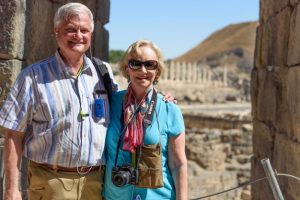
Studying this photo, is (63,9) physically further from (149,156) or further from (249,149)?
(249,149)

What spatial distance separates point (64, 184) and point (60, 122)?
423 millimetres

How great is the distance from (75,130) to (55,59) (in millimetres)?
525

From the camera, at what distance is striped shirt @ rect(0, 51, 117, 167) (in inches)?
150

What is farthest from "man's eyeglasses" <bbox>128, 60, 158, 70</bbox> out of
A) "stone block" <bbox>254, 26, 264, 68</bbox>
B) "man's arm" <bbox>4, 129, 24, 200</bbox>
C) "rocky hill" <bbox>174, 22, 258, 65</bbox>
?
"rocky hill" <bbox>174, 22, 258, 65</bbox>

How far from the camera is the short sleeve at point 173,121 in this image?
386 cm

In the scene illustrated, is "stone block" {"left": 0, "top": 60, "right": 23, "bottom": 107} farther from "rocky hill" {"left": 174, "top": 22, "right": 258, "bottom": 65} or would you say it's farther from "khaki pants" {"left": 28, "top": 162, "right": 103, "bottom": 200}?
"rocky hill" {"left": 174, "top": 22, "right": 258, "bottom": 65}

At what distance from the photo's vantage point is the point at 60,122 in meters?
3.83

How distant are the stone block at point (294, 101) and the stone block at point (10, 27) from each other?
2.44 m

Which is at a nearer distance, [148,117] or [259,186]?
[148,117]

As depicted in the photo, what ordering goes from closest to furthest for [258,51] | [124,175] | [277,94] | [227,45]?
1. [124,175]
2. [277,94]
3. [258,51]
4. [227,45]

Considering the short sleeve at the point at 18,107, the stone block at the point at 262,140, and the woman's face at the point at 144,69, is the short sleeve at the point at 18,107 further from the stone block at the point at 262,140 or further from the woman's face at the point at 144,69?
the stone block at the point at 262,140

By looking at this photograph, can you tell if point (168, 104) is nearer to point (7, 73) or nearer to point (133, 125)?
point (133, 125)

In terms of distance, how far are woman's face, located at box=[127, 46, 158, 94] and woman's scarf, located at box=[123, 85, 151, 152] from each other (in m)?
0.10

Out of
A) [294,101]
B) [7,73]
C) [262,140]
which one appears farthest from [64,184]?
[262,140]
